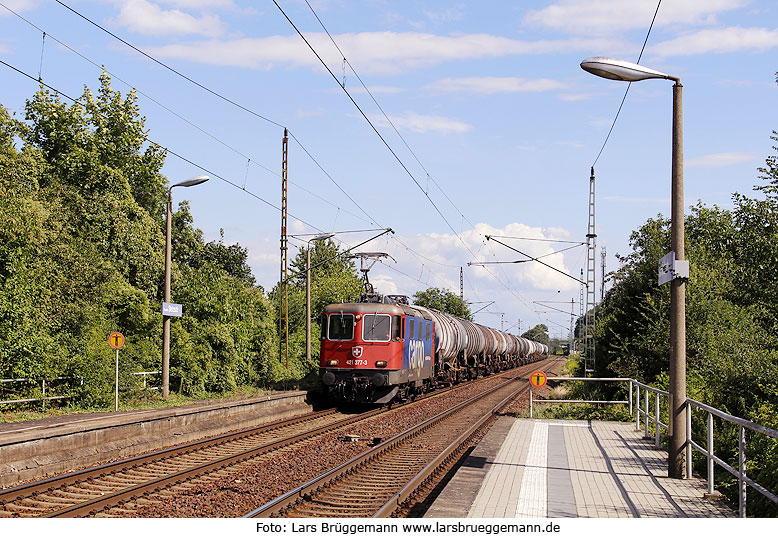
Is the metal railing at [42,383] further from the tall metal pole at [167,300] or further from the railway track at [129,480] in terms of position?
the railway track at [129,480]

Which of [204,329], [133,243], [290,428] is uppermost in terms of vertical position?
[133,243]

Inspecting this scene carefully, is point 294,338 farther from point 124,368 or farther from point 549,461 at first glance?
point 549,461

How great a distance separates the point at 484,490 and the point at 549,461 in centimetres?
282

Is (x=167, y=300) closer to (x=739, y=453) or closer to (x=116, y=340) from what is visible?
(x=116, y=340)

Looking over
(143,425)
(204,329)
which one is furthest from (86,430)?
(204,329)

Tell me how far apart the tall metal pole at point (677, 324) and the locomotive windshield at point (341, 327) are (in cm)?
1332

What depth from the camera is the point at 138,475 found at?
11891 mm

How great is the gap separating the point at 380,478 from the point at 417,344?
14.0 meters

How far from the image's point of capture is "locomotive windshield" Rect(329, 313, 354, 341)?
2316 cm

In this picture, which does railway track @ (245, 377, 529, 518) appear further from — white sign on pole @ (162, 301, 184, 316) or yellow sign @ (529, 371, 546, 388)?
white sign on pole @ (162, 301, 184, 316)

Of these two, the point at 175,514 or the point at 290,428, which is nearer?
the point at 175,514

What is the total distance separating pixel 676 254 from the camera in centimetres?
1080

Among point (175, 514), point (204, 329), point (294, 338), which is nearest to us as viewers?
point (175, 514)

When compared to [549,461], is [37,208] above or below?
above
